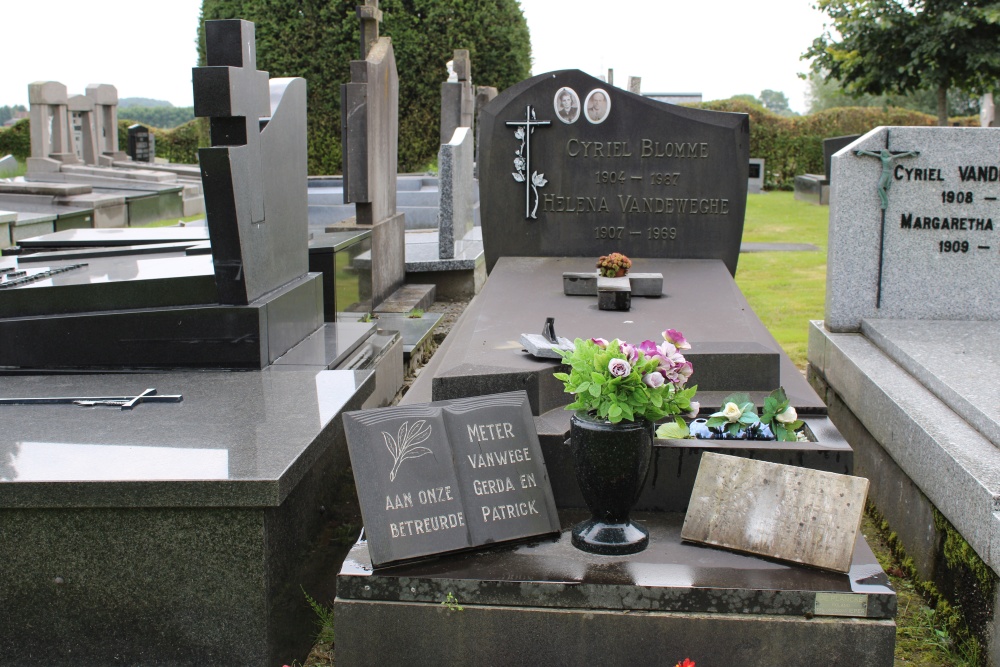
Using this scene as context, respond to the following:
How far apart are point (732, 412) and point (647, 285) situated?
1.95m

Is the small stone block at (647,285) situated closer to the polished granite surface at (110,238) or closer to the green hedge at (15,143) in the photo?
the polished granite surface at (110,238)

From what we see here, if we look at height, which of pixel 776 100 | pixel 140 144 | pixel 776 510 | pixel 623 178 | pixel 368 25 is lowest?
pixel 776 510

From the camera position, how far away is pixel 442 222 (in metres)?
8.94

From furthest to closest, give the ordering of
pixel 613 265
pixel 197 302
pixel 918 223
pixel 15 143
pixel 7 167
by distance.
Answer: pixel 15 143 → pixel 7 167 → pixel 918 223 → pixel 613 265 → pixel 197 302

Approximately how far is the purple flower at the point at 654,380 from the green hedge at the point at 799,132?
22800mm

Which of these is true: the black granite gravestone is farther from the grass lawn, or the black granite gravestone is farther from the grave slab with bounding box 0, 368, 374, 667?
the grass lawn

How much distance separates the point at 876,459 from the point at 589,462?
216cm

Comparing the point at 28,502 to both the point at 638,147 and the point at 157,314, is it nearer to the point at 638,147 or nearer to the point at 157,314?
the point at 157,314

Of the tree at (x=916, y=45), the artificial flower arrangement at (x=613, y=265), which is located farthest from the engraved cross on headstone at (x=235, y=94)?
the tree at (x=916, y=45)

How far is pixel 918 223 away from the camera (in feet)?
16.4

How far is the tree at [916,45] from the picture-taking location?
15.2m

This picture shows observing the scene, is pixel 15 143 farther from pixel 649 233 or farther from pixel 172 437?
pixel 172 437

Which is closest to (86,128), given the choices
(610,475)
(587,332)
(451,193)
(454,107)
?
(454,107)

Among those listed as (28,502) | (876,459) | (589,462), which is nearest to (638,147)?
(876,459)
